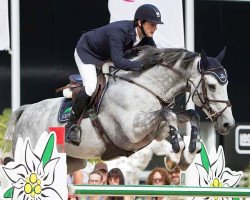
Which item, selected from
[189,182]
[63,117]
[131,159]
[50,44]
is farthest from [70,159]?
[50,44]

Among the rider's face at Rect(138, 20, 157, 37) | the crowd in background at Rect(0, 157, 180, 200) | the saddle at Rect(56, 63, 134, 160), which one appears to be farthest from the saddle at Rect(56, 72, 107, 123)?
the crowd in background at Rect(0, 157, 180, 200)

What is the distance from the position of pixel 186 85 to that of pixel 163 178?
139 centimetres

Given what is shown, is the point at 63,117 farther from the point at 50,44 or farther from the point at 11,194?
the point at 50,44

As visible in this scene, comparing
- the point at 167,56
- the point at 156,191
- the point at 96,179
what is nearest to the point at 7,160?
the point at 96,179

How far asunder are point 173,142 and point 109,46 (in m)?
1.13

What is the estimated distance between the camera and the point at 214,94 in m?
9.31

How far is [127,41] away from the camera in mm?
9516

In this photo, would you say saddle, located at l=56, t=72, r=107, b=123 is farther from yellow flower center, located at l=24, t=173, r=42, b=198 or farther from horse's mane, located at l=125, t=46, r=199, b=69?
yellow flower center, located at l=24, t=173, r=42, b=198

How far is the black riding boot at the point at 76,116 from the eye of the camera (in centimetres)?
973

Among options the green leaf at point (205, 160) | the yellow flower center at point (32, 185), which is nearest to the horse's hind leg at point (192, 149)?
the green leaf at point (205, 160)

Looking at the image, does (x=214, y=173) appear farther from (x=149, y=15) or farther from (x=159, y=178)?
(x=149, y=15)

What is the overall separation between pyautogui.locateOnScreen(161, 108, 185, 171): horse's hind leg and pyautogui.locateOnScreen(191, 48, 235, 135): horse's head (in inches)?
14.8

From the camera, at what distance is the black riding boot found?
973cm

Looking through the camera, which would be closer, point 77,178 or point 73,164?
point 73,164
